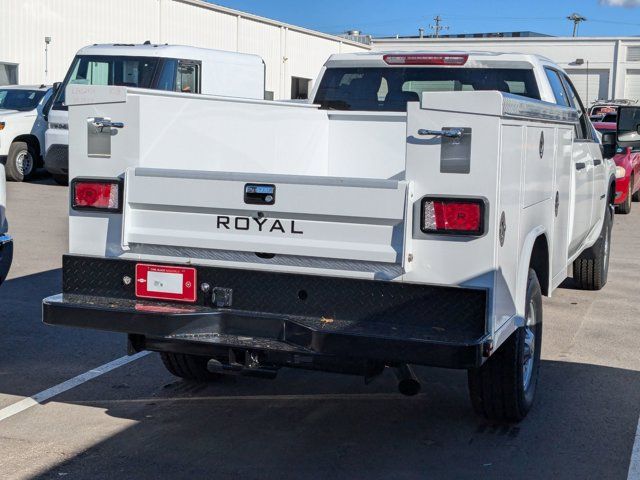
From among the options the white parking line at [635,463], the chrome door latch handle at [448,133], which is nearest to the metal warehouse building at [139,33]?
the chrome door latch handle at [448,133]

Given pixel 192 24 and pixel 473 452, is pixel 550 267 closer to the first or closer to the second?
pixel 473 452

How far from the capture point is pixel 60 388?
6.18m

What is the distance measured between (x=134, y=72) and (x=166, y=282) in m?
13.1

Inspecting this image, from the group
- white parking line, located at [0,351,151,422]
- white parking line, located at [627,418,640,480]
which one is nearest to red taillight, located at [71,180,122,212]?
white parking line, located at [0,351,151,422]

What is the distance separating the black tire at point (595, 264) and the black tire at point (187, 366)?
14.4 feet

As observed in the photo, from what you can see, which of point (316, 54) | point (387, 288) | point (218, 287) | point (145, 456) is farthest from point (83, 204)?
point (316, 54)

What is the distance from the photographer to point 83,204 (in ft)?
17.0

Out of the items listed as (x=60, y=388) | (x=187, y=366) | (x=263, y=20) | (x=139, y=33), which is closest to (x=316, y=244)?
(x=187, y=366)

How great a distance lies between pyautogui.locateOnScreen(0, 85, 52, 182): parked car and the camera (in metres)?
18.8

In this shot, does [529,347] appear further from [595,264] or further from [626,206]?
[626,206]

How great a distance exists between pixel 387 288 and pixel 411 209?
400 millimetres

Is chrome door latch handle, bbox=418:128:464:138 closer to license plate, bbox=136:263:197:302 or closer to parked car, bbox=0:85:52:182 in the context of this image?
license plate, bbox=136:263:197:302

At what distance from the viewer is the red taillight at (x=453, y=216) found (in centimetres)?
453

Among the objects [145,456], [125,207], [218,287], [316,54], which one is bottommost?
[145,456]
